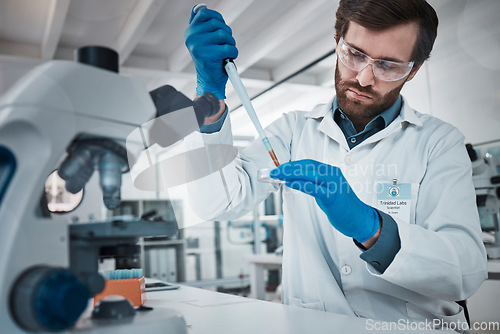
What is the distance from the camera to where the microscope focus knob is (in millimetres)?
472

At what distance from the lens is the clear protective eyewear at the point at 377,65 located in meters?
1.29

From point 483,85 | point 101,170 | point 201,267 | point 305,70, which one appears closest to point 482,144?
point 483,85

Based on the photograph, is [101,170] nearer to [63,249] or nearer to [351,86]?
[63,249]

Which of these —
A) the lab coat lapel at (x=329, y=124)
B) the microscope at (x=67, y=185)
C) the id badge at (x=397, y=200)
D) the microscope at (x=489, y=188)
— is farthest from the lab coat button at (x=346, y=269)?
the microscope at (x=489, y=188)

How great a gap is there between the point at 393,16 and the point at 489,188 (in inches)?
62.0

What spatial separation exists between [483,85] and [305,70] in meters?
1.83

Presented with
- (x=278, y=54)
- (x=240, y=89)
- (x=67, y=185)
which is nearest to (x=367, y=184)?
(x=240, y=89)

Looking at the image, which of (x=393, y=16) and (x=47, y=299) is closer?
(x=47, y=299)

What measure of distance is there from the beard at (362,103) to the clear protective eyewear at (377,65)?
0.06 m

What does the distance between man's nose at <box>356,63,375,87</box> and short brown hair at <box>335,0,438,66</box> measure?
131 millimetres

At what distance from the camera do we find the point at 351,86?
137cm

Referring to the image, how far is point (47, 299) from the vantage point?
47cm

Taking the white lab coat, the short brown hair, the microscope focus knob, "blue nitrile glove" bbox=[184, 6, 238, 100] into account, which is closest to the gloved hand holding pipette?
"blue nitrile glove" bbox=[184, 6, 238, 100]

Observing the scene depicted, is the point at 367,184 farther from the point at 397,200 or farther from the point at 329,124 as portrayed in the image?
the point at 329,124
